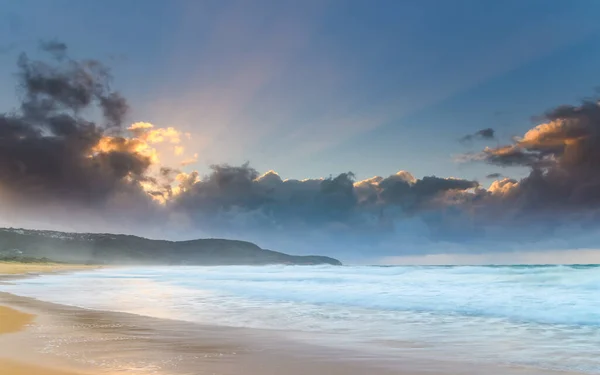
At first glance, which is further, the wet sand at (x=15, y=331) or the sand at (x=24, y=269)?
the sand at (x=24, y=269)

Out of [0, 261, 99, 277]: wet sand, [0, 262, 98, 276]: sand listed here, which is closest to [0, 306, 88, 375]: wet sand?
[0, 261, 99, 277]: wet sand

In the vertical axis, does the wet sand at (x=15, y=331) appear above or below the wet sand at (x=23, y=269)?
above

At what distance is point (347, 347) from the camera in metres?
11.1

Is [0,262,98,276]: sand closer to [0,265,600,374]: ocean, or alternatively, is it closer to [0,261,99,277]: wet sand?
[0,261,99,277]: wet sand

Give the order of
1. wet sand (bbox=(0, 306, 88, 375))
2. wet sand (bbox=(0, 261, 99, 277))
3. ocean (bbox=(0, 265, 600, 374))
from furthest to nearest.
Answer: wet sand (bbox=(0, 261, 99, 277)), ocean (bbox=(0, 265, 600, 374)), wet sand (bbox=(0, 306, 88, 375))

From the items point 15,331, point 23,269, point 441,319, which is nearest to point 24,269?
point 23,269

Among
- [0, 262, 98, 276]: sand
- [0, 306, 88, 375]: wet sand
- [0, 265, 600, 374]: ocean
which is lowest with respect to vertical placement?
[0, 262, 98, 276]: sand

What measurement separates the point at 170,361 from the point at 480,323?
1039cm

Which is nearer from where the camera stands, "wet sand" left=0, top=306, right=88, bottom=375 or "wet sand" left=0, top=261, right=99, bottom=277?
"wet sand" left=0, top=306, right=88, bottom=375

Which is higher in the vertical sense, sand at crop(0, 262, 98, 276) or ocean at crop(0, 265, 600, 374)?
ocean at crop(0, 265, 600, 374)

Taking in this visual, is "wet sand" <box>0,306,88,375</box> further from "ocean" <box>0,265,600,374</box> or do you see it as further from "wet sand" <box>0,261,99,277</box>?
"wet sand" <box>0,261,99,277</box>

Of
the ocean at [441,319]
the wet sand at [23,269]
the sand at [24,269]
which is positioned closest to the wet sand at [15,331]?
the ocean at [441,319]

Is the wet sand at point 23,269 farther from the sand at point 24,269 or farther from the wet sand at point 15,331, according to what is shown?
the wet sand at point 15,331

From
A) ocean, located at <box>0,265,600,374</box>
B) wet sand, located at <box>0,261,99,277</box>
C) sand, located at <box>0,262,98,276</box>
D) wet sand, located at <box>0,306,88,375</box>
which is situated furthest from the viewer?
sand, located at <box>0,262,98,276</box>
